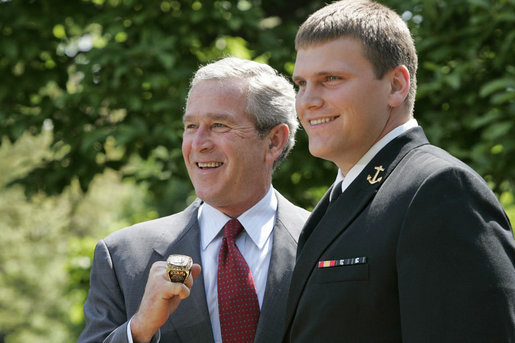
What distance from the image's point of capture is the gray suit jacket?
279 cm

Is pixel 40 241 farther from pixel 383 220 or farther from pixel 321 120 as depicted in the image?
pixel 383 220

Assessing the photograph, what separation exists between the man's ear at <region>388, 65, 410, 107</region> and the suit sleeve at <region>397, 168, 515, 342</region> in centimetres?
40

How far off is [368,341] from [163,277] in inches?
32.3

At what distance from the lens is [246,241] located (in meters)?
3.11

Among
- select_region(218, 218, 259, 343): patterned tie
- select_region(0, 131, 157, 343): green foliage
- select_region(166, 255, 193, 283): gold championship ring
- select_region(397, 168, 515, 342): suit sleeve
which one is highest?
select_region(397, 168, 515, 342): suit sleeve

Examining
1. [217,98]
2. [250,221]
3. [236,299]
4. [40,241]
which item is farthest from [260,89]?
[40,241]

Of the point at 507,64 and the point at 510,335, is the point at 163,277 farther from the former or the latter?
the point at 507,64

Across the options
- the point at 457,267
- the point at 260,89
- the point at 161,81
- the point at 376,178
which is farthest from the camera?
the point at 161,81

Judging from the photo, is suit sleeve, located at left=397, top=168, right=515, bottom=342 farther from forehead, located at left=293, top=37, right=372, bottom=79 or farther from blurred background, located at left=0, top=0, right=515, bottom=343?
blurred background, located at left=0, top=0, right=515, bottom=343

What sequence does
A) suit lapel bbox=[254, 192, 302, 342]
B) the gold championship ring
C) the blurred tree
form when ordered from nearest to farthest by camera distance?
the gold championship ring → suit lapel bbox=[254, 192, 302, 342] → the blurred tree

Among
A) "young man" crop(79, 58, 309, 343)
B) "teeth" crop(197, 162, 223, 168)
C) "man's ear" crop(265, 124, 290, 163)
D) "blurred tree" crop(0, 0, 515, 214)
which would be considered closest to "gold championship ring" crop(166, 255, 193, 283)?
"young man" crop(79, 58, 309, 343)

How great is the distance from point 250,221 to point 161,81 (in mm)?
2132

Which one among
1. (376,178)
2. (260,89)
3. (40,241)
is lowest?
(40,241)

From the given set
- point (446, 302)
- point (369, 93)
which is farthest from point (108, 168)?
point (446, 302)
